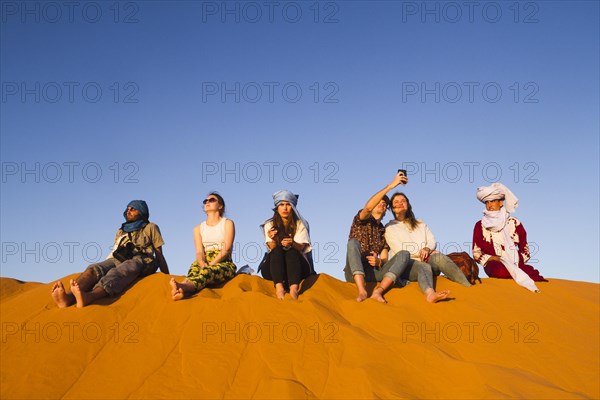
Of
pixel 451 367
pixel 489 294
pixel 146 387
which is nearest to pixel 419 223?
pixel 489 294

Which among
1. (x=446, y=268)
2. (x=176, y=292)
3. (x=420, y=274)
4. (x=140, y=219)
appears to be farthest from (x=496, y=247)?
(x=140, y=219)

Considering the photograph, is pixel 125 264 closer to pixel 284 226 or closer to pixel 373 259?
pixel 284 226

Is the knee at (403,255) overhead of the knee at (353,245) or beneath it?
beneath

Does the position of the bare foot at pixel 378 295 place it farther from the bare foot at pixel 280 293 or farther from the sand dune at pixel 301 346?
the bare foot at pixel 280 293

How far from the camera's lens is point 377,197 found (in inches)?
269

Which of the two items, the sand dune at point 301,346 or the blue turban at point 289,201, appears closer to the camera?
the sand dune at point 301,346

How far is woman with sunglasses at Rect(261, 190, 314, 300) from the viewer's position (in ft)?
20.8

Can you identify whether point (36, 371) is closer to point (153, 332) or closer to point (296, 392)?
point (153, 332)

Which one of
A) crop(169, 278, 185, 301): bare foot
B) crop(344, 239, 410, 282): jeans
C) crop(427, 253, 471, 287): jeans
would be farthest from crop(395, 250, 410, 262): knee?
crop(169, 278, 185, 301): bare foot

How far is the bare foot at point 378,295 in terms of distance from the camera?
19.9ft

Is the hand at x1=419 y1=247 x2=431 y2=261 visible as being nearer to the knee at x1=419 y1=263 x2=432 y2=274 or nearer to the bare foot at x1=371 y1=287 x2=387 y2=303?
the knee at x1=419 y1=263 x2=432 y2=274

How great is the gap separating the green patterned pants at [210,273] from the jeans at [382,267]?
1594 millimetres

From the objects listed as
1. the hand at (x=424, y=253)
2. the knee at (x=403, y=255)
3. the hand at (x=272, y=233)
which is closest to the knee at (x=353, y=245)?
the knee at (x=403, y=255)

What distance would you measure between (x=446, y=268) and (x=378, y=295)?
1180mm
